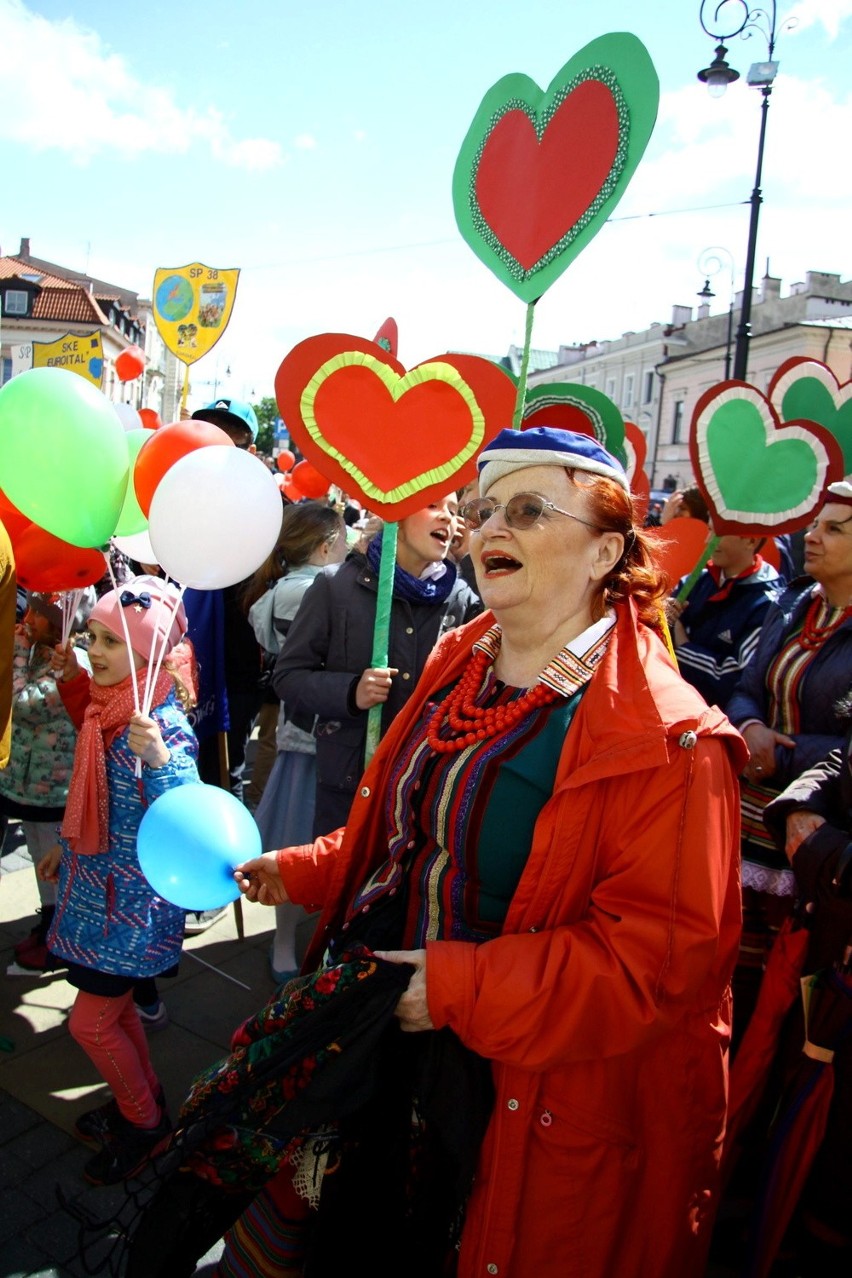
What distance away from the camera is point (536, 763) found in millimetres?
1555

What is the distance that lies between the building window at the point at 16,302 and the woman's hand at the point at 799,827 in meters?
38.3

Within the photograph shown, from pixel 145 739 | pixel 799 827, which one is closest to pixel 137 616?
pixel 145 739

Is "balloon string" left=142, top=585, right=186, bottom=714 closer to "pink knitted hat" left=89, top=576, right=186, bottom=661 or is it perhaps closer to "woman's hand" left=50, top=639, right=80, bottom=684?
"pink knitted hat" left=89, top=576, right=186, bottom=661

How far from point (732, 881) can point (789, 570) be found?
399 cm

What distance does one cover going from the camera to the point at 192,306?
21.0 ft

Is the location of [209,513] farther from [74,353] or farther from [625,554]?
[74,353]

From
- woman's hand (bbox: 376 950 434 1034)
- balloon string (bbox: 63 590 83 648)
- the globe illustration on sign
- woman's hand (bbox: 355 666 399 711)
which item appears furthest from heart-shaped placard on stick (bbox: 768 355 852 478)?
the globe illustration on sign

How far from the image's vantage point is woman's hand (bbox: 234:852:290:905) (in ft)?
6.14

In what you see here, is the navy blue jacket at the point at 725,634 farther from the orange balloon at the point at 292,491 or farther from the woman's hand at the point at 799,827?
the orange balloon at the point at 292,491

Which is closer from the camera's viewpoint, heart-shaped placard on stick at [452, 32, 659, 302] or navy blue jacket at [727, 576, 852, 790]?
heart-shaped placard on stick at [452, 32, 659, 302]

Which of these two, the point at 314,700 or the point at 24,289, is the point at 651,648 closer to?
the point at 314,700

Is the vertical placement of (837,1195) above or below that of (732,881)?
below

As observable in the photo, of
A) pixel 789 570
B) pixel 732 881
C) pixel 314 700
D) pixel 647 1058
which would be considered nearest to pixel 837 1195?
pixel 647 1058

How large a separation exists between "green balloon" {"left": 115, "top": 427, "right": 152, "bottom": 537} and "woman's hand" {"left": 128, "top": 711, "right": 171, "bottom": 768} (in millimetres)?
757
